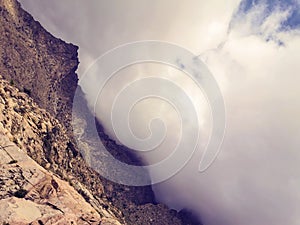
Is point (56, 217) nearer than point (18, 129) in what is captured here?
Yes

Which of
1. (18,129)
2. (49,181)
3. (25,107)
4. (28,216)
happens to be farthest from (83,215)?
(25,107)

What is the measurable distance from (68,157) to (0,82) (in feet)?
129

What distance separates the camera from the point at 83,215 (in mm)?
89812

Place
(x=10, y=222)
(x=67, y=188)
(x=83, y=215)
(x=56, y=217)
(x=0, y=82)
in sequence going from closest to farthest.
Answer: (x=10, y=222) → (x=56, y=217) → (x=83, y=215) → (x=67, y=188) → (x=0, y=82)

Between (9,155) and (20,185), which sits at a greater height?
(9,155)

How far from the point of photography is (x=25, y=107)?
130 meters

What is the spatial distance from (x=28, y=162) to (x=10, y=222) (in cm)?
2490

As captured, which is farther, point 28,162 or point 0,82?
point 0,82

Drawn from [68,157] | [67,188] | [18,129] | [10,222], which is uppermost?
[68,157]

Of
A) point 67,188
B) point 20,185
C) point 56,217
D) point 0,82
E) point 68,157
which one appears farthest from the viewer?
point 68,157

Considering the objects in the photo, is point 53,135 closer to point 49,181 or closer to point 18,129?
point 18,129

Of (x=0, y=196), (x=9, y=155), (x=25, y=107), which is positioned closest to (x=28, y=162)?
(x=9, y=155)

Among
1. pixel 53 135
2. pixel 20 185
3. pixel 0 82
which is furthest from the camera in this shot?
pixel 53 135

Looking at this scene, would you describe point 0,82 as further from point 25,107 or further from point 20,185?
point 20,185
